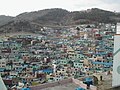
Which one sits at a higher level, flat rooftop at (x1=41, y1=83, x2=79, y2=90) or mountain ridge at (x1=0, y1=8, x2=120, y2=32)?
mountain ridge at (x1=0, y1=8, x2=120, y2=32)

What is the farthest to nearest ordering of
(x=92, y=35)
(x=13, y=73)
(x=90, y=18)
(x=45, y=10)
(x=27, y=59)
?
(x=45, y=10) < (x=90, y=18) < (x=92, y=35) < (x=27, y=59) < (x=13, y=73)

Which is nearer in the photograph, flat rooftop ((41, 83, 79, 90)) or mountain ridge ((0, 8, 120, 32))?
flat rooftop ((41, 83, 79, 90))

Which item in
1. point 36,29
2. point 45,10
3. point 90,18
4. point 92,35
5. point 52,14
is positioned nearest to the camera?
point 92,35

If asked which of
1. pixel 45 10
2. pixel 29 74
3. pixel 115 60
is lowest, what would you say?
pixel 29 74

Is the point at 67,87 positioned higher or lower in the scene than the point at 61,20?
lower

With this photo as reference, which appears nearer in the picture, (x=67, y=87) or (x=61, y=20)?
(x=67, y=87)

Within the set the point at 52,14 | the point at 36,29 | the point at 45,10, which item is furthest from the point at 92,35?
the point at 45,10

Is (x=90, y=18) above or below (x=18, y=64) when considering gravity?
above

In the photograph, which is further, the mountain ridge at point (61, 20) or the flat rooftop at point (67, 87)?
the mountain ridge at point (61, 20)

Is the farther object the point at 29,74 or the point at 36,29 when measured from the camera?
the point at 36,29

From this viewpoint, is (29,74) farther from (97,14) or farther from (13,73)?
(97,14)

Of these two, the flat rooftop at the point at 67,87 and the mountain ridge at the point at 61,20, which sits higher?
the mountain ridge at the point at 61,20
